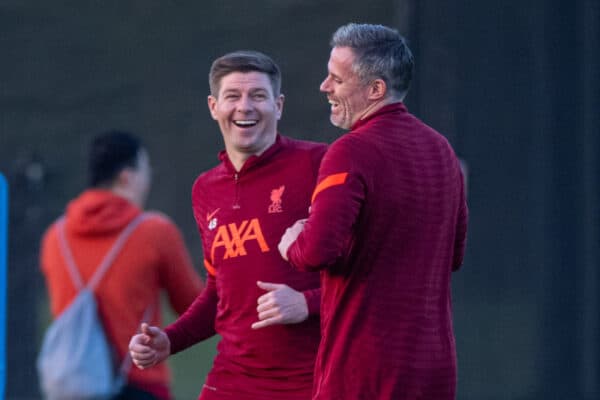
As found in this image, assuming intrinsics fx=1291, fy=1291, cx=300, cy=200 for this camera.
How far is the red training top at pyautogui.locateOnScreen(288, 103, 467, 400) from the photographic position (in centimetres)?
352

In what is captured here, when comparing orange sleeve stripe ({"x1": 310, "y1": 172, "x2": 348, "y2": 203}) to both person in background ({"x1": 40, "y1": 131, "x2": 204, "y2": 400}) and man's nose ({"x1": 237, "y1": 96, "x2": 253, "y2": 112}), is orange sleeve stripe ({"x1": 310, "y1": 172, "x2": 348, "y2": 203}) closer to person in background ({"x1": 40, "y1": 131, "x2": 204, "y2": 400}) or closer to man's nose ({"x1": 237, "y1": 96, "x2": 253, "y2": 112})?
man's nose ({"x1": 237, "y1": 96, "x2": 253, "y2": 112})

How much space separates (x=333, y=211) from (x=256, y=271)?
91 cm

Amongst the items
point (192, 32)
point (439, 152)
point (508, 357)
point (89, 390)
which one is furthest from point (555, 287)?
point (439, 152)

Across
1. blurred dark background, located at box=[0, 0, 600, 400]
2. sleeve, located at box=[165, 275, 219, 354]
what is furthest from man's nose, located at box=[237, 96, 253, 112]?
blurred dark background, located at box=[0, 0, 600, 400]

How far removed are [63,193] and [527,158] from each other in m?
2.71

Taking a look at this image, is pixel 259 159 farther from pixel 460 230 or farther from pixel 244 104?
pixel 460 230

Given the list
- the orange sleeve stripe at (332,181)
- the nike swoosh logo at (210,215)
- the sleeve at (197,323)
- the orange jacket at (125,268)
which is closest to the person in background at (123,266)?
the orange jacket at (125,268)

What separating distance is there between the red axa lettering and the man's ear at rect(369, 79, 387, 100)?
0.82 metres

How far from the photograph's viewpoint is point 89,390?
200 inches

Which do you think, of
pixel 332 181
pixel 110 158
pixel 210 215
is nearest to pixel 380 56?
pixel 332 181

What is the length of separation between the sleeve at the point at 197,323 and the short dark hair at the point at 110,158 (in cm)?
99

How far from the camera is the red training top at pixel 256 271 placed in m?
4.29

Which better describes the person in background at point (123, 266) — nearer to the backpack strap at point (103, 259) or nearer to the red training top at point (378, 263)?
the backpack strap at point (103, 259)

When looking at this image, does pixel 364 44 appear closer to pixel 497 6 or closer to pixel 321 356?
pixel 321 356
